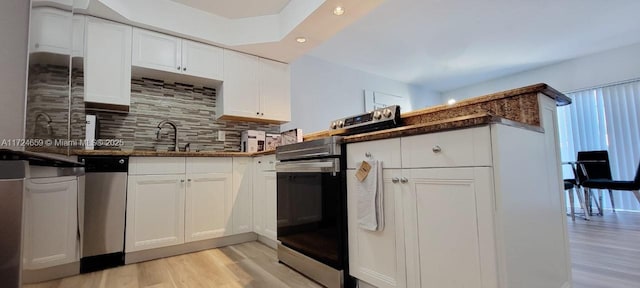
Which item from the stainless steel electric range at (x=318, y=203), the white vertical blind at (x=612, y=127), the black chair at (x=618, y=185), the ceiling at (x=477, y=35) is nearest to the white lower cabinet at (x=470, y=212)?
the stainless steel electric range at (x=318, y=203)

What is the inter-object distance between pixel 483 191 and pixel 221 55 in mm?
2848

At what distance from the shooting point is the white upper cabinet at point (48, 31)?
1139 mm

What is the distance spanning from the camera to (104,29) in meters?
2.49

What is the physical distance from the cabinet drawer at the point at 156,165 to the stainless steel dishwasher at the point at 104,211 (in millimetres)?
58

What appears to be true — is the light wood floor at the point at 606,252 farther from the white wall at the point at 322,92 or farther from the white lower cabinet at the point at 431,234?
the white wall at the point at 322,92

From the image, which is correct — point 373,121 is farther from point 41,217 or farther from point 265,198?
point 41,217

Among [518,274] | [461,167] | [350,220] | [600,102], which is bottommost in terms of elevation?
[518,274]

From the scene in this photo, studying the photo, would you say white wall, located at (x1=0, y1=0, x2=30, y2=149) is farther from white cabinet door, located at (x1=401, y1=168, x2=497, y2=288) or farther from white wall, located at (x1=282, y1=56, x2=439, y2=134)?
white wall, located at (x1=282, y1=56, x2=439, y2=134)

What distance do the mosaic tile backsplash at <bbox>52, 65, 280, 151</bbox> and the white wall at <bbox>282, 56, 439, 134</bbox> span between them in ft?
2.81

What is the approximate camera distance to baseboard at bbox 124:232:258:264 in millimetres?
2301

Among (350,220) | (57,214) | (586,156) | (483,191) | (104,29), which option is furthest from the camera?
(586,156)

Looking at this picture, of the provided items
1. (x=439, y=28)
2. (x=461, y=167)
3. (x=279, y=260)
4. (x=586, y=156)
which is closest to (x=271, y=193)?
(x=279, y=260)

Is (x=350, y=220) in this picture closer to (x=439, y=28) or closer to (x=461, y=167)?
(x=461, y=167)

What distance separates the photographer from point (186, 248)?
8.30 feet
